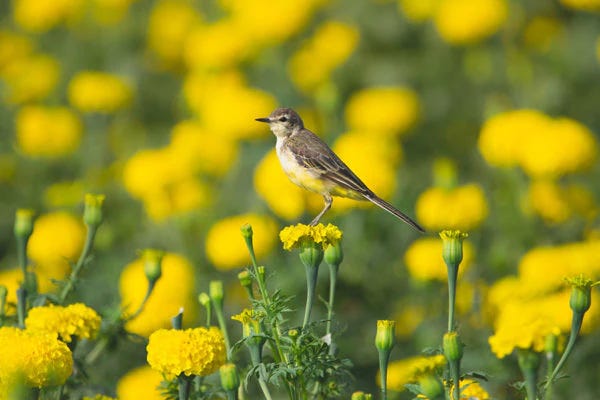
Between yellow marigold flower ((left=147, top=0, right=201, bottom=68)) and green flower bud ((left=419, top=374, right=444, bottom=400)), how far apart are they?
5139 mm

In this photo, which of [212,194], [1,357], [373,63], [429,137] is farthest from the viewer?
[373,63]

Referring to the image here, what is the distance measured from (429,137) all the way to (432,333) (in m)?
2.30

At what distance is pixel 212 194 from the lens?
208 inches

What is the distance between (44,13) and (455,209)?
3538 millimetres

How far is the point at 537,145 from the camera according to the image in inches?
177

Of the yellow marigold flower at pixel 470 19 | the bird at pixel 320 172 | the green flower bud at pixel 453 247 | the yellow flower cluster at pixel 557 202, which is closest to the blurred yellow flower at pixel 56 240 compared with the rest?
the bird at pixel 320 172

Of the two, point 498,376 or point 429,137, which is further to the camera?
point 429,137

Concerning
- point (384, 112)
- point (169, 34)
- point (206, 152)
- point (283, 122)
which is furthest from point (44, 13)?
point (283, 122)

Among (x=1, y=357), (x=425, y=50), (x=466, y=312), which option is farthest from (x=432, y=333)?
(x=425, y=50)

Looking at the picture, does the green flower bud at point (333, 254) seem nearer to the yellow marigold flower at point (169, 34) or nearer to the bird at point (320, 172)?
the bird at point (320, 172)

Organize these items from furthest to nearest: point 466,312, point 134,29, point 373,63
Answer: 1. point 134,29
2. point 373,63
3. point 466,312

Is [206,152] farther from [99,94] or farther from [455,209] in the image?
[455,209]

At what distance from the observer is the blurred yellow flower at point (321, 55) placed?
5.98 meters

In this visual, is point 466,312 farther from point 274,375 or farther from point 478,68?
point 478,68
